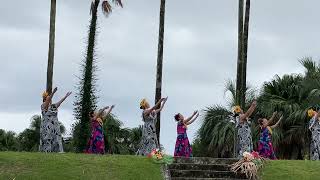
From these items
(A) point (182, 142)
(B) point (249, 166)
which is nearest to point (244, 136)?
(A) point (182, 142)

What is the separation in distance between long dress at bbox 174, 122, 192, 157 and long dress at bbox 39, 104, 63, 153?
3625 millimetres

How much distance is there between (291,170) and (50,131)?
23.1 ft

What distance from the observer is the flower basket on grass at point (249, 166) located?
1592cm

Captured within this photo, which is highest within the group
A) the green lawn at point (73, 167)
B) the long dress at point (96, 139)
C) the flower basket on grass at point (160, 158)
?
the long dress at point (96, 139)

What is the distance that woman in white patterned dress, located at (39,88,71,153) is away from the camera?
1894 cm

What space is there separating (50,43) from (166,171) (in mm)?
9598

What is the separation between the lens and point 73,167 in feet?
50.4

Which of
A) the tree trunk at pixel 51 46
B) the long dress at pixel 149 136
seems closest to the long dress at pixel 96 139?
the long dress at pixel 149 136

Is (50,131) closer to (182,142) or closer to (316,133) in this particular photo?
(182,142)

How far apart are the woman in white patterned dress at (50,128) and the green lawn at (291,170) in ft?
20.6

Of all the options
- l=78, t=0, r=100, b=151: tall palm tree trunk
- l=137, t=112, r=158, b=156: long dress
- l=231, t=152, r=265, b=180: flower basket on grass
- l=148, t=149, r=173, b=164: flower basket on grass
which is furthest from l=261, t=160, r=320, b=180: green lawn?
l=78, t=0, r=100, b=151: tall palm tree trunk

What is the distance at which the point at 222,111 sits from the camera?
29109 millimetres

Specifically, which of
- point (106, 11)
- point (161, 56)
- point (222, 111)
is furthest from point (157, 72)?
point (222, 111)

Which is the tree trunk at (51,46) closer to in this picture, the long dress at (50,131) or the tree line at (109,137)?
the long dress at (50,131)
